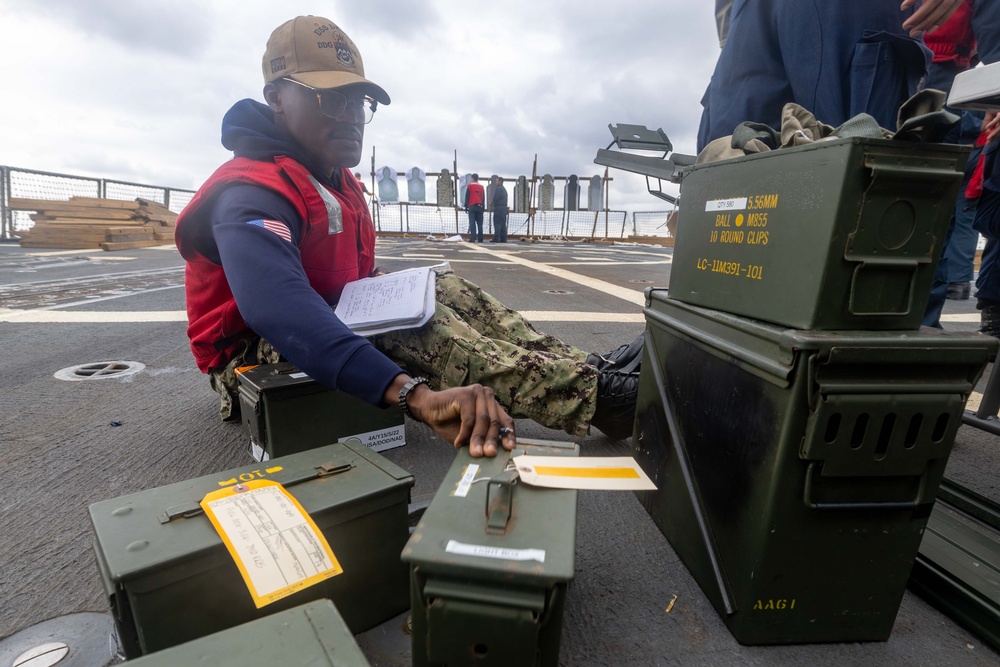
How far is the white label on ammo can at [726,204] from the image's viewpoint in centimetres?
98

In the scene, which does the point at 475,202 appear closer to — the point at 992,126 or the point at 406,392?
the point at 992,126

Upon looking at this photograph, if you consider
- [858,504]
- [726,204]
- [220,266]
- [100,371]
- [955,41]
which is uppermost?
[955,41]

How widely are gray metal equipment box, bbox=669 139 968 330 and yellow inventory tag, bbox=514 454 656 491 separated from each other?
0.38 m

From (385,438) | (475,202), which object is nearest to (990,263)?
(385,438)

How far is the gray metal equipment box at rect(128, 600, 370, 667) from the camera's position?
1.64 feet

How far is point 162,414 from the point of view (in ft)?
5.88

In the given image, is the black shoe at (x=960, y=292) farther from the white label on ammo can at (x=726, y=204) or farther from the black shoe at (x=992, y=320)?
the white label on ammo can at (x=726, y=204)

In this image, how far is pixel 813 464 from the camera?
0.79m

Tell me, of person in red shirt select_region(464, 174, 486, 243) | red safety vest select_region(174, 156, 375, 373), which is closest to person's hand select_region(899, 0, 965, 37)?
red safety vest select_region(174, 156, 375, 373)

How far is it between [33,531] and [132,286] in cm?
423

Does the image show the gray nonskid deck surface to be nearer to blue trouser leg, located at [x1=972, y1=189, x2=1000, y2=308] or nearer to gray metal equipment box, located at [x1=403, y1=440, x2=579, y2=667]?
gray metal equipment box, located at [x1=403, y1=440, x2=579, y2=667]

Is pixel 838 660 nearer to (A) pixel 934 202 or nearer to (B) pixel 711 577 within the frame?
(B) pixel 711 577

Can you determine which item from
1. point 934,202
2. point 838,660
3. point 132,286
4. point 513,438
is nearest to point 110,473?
point 513,438

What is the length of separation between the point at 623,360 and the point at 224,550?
1.30 metres
